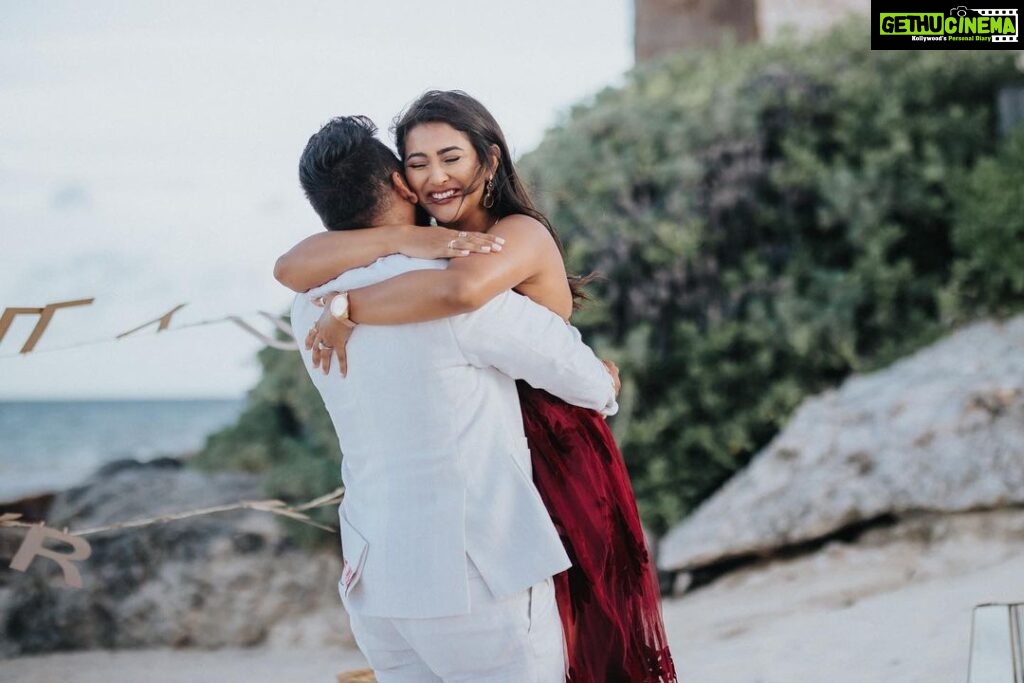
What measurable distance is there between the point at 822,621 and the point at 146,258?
104ft

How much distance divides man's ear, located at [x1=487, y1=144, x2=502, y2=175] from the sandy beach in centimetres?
250

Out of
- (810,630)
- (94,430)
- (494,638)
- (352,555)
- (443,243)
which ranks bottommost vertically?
(94,430)

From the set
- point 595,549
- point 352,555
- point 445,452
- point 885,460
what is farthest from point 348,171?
point 885,460

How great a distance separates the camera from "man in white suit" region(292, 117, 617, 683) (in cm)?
198

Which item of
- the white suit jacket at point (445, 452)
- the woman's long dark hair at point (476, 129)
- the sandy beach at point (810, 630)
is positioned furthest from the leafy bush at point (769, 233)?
the white suit jacket at point (445, 452)

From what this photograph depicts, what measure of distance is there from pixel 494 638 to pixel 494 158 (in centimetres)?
97

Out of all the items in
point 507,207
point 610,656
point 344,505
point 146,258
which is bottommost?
point 146,258

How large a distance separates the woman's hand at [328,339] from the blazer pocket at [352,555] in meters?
0.29

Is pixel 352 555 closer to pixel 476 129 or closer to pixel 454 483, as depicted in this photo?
pixel 454 483

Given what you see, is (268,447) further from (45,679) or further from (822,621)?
(822,621)

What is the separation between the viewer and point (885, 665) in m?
4.05

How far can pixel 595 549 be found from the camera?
2.21 metres

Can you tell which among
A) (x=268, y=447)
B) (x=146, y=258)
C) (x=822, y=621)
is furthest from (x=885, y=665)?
(x=146, y=258)

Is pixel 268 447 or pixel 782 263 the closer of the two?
pixel 782 263
